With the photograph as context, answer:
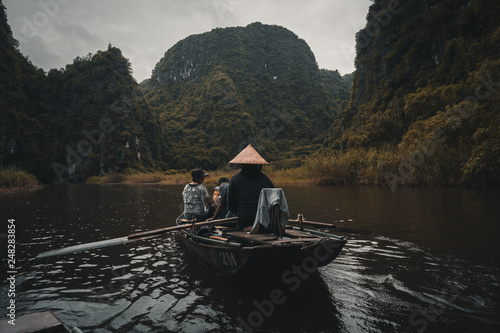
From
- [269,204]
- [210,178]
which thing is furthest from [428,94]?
[269,204]

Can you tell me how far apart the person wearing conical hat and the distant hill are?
5168 cm

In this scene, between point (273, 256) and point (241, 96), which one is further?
point (241, 96)

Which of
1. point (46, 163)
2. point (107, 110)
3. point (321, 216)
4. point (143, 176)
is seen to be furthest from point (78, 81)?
point (321, 216)

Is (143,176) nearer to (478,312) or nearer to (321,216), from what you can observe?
(321,216)

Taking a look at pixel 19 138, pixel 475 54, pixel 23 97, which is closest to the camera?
pixel 475 54

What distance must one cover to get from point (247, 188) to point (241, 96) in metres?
88.7

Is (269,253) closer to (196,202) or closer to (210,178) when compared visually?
(196,202)

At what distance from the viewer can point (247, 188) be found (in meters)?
4.74

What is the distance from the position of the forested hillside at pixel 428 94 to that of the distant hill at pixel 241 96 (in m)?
22.0

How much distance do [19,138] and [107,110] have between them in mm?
18929

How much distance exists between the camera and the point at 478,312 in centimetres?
321

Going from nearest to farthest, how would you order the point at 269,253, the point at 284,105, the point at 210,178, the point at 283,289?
the point at 269,253
the point at 283,289
the point at 210,178
the point at 284,105

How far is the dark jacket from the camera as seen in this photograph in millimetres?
4734

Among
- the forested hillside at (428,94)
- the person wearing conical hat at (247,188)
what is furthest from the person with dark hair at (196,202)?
the forested hillside at (428,94)
